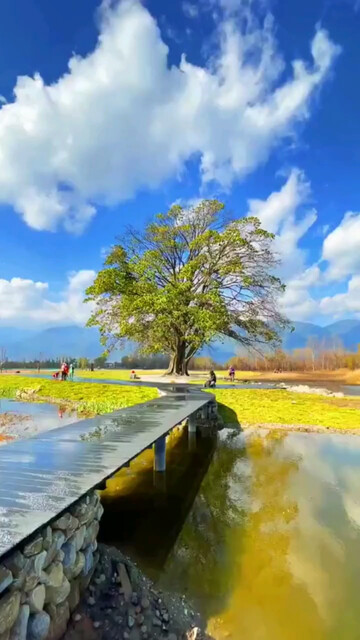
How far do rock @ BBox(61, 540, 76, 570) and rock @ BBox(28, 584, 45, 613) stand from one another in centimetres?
42

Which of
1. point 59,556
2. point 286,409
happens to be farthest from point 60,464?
point 286,409

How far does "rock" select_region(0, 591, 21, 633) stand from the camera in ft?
8.72

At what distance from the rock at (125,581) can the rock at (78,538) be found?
583mm

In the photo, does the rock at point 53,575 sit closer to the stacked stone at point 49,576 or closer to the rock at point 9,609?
the stacked stone at point 49,576

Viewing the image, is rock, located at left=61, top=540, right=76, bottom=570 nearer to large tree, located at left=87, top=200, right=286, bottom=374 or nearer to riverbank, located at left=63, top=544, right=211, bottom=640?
riverbank, located at left=63, top=544, right=211, bottom=640

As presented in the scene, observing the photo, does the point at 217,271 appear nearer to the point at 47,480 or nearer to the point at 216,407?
the point at 216,407

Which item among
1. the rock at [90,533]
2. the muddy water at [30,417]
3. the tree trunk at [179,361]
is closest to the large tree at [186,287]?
the tree trunk at [179,361]

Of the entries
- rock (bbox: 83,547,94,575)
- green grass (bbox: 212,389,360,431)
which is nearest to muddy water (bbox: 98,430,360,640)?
rock (bbox: 83,547,94,575)

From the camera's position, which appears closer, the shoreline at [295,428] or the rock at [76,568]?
the rock at [76,568]

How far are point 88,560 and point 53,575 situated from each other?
73 centimetres

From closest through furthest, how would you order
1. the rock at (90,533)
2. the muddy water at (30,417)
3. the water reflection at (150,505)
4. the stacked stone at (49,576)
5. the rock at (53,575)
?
the stacked stone at (49,576) < the rock at (53,575) < the rock at (90,533) < the water reflection at (150,505) < the muddy water at (30,417)

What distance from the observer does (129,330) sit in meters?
24.8

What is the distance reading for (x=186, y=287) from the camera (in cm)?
2348

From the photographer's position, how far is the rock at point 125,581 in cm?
393
